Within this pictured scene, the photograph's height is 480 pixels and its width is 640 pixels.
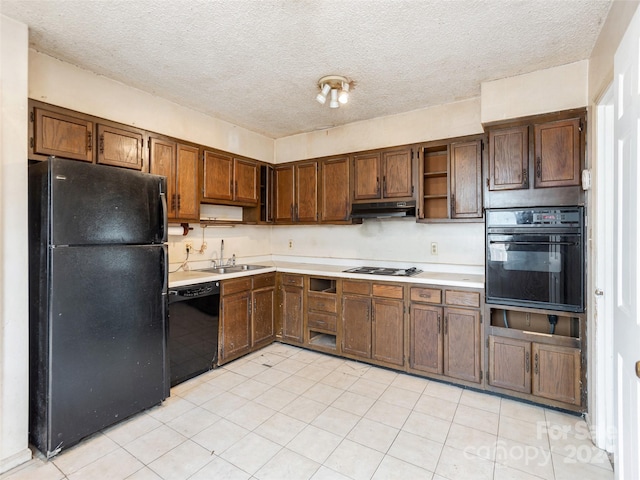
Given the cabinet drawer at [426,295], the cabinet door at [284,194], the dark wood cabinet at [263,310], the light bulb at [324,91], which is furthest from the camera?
the cabinet door at [284,194]

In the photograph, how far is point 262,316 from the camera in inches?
145

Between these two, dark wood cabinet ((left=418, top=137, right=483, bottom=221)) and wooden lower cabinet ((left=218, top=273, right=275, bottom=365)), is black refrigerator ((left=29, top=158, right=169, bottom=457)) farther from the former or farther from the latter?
dark wood cabinet ((left=418, top=137, right=483, bottom=221))

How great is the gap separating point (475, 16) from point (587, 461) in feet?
8.85

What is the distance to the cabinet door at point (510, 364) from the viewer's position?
2537 millimetres

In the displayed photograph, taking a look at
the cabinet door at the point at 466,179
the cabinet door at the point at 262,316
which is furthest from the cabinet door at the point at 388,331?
the cabinet door at the point at 262,316

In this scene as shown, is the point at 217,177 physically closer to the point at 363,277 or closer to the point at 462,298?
the point at 363,277

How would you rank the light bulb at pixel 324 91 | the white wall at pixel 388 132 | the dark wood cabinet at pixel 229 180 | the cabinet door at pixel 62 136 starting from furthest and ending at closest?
the dark wood cabinet at pixel 229 180 → the white wall at pixel 388 132 → the light bulb at pixel 324 91 → the cabinet door at pixel 62 136

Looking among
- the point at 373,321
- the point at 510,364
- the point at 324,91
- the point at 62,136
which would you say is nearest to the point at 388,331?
the point at 373,321

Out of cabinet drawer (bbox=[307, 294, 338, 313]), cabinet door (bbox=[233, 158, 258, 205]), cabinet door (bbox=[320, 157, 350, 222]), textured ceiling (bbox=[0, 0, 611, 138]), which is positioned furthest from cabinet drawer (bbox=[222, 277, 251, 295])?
textured ceiling (bbox=[0, 0, 611, 138])

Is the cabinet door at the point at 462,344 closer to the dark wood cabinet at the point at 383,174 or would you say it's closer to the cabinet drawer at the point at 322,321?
the cabinet drawer at the point at 322,321

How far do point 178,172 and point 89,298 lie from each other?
1470 mm

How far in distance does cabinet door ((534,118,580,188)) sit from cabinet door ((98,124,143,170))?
324 cm

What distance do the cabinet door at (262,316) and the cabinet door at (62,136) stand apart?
1.98 metres

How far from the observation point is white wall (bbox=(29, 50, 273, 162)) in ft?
7.66
